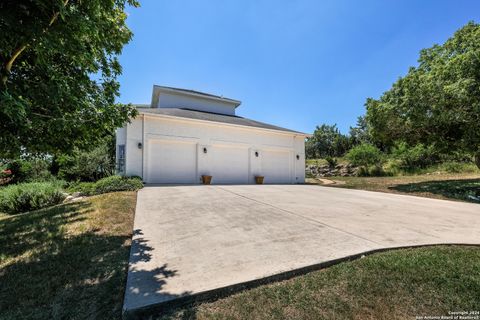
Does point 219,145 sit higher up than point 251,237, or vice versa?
point 219,145

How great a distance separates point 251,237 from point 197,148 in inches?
387

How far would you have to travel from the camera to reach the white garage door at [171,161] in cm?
1163

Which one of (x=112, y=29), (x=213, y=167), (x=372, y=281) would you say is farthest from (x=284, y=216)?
(x=213, y=167)

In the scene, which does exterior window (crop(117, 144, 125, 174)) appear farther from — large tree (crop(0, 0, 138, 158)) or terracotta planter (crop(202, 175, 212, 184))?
large tree (crop(0, 0, 138, 158))

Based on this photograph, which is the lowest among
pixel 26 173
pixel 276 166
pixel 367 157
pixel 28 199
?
pixel 28 199

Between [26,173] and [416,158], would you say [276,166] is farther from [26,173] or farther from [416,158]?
[26,173]

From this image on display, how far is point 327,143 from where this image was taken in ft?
104

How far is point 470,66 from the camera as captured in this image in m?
8.28

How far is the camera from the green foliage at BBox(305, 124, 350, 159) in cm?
3056

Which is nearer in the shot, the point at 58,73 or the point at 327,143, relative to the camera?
the point at 58,73

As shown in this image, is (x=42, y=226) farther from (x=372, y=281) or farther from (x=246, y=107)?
(x=246, y=107)

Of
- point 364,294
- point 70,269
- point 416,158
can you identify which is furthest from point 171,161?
point 416,158

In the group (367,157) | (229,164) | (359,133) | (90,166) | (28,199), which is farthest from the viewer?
(359,133)

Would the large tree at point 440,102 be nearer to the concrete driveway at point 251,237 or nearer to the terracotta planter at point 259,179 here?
the concrete driveway at point 251,237
